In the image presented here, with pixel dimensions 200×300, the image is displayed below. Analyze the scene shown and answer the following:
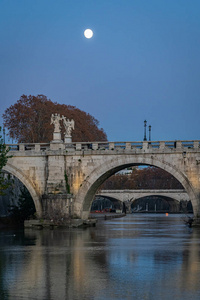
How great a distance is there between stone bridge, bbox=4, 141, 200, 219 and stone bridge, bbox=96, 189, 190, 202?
6833 centimetres

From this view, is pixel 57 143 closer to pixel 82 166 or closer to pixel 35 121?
pixel 82 166

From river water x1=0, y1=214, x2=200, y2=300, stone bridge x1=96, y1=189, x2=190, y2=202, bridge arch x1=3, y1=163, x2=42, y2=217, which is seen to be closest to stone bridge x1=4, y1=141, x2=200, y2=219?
bridge arch x1=3, y1=163, x2=42, y2=217

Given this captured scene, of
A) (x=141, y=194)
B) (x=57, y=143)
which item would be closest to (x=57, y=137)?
(x=57, y=143)

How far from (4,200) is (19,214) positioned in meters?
9.89

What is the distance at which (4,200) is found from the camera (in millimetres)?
64812

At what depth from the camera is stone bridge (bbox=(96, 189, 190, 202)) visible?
4670 inches

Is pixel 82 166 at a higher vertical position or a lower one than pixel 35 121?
lower

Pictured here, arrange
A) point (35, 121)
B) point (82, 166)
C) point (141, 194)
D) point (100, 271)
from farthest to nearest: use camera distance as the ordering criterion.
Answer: point (141, 194), point (35, 121), point (82, 166), point (100, 271)

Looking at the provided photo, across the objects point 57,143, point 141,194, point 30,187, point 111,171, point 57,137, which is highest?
point 57,137

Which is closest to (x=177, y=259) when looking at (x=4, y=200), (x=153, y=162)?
(x=153, y=162)

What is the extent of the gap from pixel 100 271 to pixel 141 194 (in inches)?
3996

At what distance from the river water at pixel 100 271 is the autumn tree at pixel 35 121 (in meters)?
39.3

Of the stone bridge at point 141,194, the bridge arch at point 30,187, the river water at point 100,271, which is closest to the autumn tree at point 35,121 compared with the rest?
the bridge arch at point 30,187

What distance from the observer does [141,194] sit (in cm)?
12062
